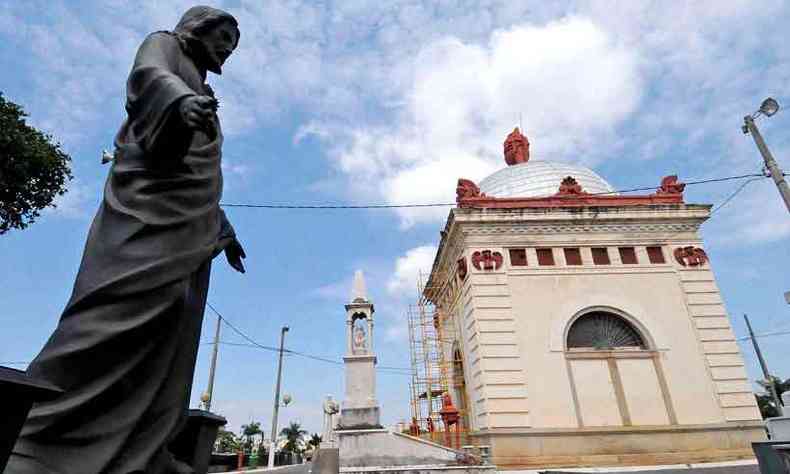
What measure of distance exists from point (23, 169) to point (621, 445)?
759 inches

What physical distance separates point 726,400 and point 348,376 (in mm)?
12129

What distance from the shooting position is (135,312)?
1889 mm

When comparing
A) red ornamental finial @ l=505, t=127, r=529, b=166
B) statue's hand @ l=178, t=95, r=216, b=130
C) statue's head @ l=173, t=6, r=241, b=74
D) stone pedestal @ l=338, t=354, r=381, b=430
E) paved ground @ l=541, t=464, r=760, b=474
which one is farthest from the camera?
red ornamental finial @ l=505, t=127, r=529, b=166

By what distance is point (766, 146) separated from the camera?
9.35 meters

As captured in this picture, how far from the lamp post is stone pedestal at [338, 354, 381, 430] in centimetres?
949

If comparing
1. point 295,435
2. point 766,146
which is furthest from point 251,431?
point 766,146

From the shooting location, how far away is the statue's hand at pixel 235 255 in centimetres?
274

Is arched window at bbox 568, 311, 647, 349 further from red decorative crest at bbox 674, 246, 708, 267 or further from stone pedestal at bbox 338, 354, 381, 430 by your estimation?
stone pedestal at bbox 338, 354, 381, 430

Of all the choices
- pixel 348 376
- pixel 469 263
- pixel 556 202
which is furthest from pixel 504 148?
pixel 348 376

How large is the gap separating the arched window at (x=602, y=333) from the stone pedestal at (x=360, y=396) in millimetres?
7297

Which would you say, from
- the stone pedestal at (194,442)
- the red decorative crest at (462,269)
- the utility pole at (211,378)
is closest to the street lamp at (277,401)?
the utility pole at (211,378)

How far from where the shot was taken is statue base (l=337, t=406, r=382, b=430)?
10.5 m

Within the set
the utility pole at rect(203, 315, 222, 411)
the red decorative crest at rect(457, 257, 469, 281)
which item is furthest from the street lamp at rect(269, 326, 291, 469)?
the red decorative crest at rect(457, 257, 469, 281)

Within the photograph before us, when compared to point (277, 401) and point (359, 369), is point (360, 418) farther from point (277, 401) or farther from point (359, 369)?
point (277, 401)
